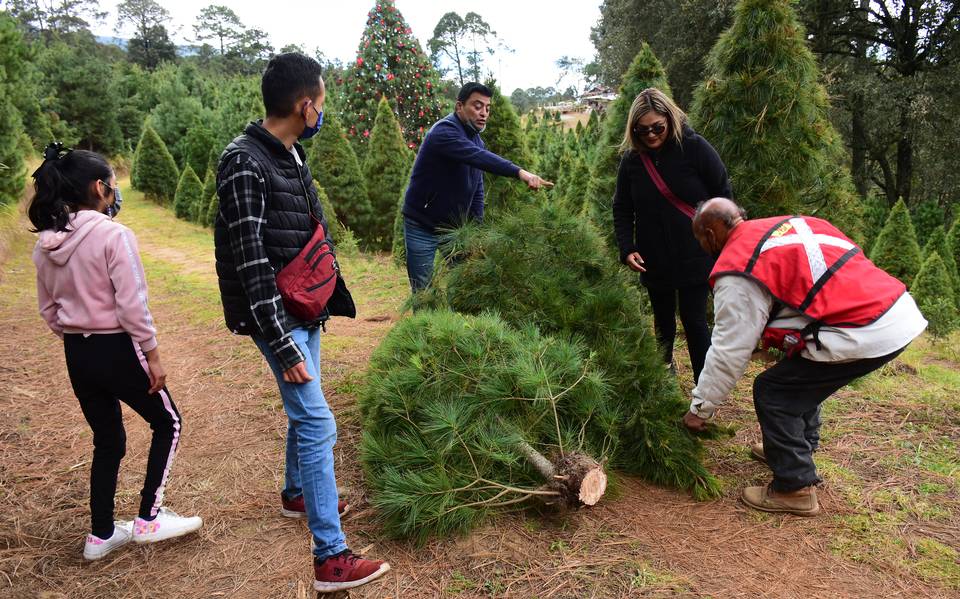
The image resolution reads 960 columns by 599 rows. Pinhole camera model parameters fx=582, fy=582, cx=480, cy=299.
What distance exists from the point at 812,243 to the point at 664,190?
98cm

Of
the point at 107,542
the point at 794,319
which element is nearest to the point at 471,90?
the point at 794,319

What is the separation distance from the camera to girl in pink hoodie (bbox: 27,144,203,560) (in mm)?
2139

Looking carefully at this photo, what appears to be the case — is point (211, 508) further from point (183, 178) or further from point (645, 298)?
point (183, 178)

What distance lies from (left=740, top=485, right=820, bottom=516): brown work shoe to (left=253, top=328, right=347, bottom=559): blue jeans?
1866 mm

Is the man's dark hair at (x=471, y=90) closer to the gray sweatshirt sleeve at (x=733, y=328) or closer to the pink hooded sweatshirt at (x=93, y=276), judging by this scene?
the gray sweatshirt sleeve at (x=733, y=328)

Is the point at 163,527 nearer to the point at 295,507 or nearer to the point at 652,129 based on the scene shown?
the point at 295,507

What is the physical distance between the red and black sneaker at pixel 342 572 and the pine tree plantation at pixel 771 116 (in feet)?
12.0

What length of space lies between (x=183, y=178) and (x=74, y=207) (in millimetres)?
14662

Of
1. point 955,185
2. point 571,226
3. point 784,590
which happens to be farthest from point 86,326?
point 955,185

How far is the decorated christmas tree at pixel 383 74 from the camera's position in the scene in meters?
14.1

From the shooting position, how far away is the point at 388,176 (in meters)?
11.3

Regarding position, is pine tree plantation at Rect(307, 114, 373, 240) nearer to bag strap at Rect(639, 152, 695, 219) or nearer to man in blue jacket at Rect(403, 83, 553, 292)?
man in blue jacket at Rect(403, 83, 553, 292)

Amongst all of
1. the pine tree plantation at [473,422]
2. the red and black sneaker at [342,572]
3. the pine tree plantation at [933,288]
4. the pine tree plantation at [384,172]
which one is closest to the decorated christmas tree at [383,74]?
the pine tree plantation at [384,172]

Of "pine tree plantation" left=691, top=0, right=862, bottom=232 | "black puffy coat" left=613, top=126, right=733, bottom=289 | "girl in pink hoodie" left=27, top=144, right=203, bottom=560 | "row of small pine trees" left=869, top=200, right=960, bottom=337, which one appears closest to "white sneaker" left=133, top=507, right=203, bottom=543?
"girl in pink hoodie" left=27, top=144, right=203, bottom=560
